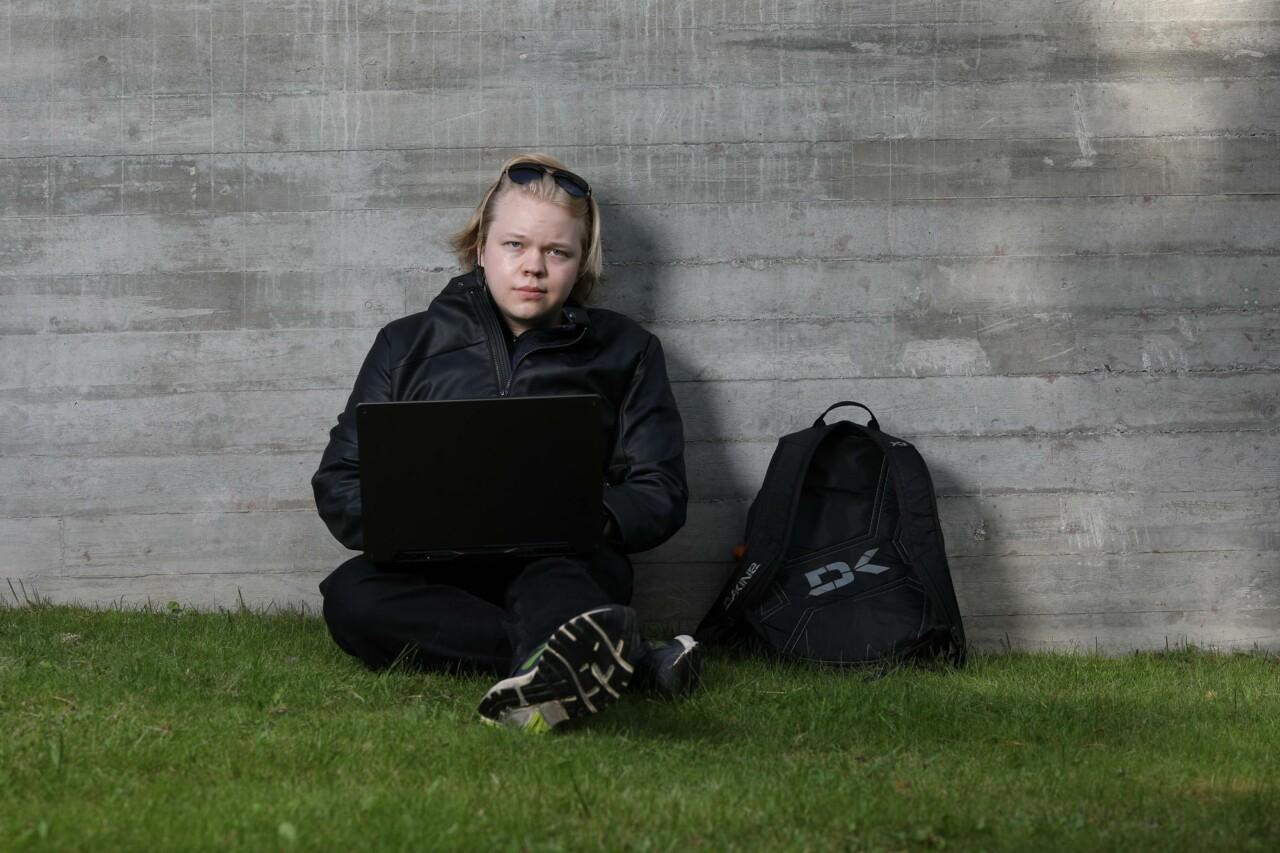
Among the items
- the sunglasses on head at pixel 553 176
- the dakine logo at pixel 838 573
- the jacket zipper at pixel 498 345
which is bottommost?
the dakine logo at pixel 838 573

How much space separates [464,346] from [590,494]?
0.84 metres

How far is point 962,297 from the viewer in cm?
375

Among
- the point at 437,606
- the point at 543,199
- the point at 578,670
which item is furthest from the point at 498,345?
the point at 578,670

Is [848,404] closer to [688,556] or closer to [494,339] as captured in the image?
[688,556]

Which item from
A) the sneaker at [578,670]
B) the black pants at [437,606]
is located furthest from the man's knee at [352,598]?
the sneaker at [578,670]

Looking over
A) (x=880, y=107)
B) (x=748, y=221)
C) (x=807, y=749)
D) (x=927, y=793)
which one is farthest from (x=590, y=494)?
(x=880, y=107)

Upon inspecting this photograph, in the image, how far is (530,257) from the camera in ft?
10.7

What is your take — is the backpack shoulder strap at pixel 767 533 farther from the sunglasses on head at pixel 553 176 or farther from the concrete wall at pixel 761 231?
the sunglasses on head at pixel 553 176

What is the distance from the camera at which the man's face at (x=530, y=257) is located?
326cm

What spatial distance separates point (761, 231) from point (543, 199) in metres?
0.77

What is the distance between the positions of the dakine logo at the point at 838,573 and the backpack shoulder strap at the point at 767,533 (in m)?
0.10

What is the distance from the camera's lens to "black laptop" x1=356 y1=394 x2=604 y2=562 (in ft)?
8.27

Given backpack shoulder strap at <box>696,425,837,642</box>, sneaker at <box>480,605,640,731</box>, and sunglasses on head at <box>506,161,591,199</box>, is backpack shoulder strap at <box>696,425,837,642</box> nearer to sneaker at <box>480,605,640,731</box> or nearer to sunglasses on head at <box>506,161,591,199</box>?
sunglasses on head at <box>506,161,591,199</box>

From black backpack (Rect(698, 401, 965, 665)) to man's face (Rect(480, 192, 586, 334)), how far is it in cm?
82
